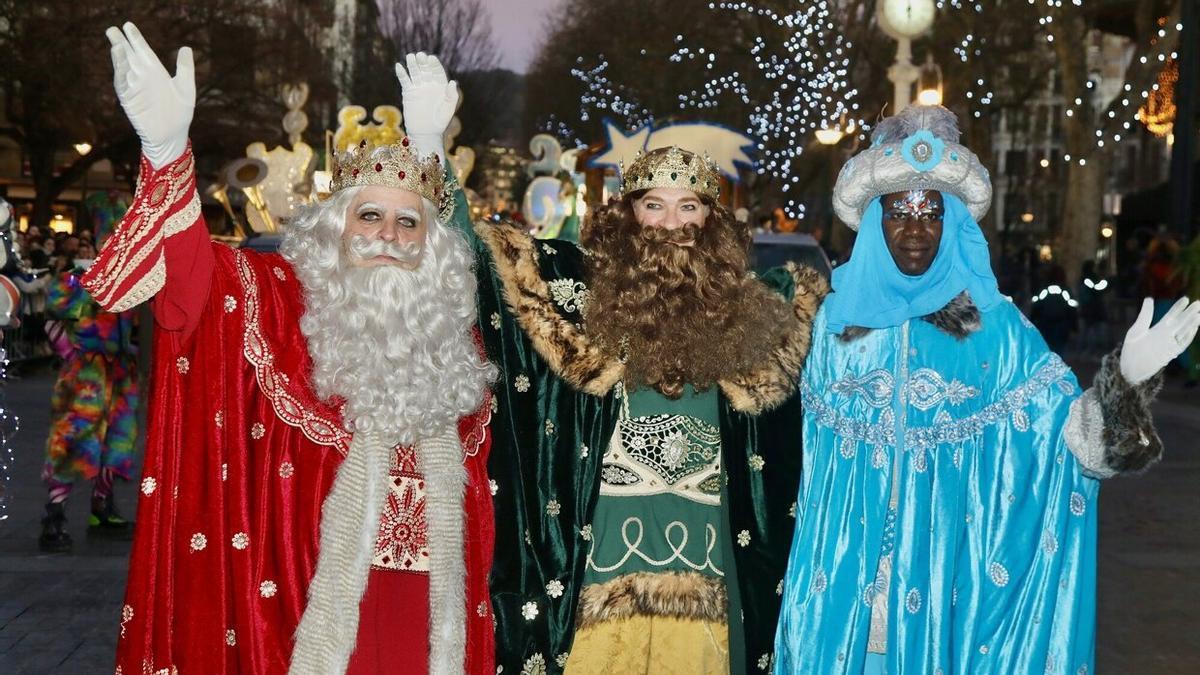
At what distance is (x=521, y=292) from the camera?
A: 4.45m

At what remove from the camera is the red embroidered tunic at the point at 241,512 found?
3914 millimetres

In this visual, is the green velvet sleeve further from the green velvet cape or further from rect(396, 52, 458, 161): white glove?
rect(396, 52, 458, 161): white glove

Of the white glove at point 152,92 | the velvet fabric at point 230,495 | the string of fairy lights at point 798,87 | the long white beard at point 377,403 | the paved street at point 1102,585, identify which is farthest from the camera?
the string of fairy lights at point 798,87

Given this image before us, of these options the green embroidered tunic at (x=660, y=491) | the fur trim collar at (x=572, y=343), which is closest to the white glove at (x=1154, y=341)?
the fur trim collar at (x=572, y=343)

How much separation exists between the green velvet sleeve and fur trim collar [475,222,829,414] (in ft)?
0.12

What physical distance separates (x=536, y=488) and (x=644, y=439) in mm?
362

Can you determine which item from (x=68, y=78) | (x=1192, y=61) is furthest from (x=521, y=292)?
(x=68, y=78)

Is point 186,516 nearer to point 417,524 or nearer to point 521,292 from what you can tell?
point 417,524

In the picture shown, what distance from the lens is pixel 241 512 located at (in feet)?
12.9

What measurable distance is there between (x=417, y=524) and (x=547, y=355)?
0.70 m

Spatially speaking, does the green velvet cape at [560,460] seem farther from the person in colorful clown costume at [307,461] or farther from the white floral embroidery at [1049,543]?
the white floral embroidery at [1049,543]

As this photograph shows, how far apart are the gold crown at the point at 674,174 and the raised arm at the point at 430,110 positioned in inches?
19.9

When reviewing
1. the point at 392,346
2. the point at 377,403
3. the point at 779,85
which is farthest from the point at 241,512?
the point at 779,85

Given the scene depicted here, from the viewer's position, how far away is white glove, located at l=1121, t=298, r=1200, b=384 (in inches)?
158
